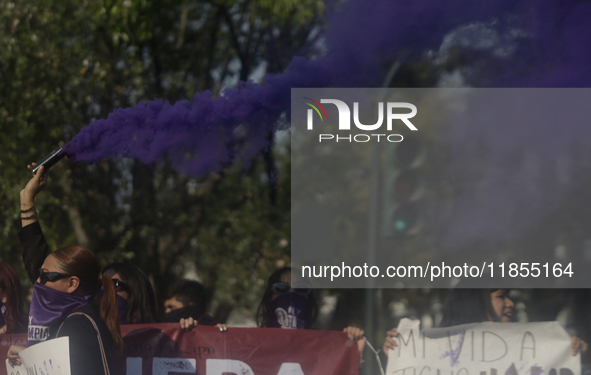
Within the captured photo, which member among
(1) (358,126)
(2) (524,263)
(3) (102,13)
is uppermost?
(3) (102,13)

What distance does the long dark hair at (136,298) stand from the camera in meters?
4.67

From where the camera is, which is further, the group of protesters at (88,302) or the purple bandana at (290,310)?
the purple bandana at (290,310)

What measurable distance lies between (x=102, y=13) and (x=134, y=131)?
157 inches

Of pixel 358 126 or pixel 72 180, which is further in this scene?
pixel 72 180

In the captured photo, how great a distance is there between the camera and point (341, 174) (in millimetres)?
11836

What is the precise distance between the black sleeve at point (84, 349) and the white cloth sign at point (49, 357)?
5cm

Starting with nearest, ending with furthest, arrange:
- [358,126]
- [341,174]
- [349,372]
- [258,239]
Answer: [349,372] → [358,126] → [258,239] → [341,174]

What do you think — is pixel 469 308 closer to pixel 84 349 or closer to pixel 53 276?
pixel 84 349

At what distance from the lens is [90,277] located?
3.42 meters

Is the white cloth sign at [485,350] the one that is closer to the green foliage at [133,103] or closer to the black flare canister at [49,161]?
the black flare canister at [49,161]

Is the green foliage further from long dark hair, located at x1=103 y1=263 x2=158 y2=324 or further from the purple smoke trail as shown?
long dark hair, located at x1=103 y1=263 x2=158 y2=324

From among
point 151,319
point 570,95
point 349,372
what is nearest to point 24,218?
point 151,319

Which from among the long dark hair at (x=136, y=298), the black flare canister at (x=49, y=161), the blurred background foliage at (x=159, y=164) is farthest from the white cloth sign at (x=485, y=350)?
the blurred background foliage at (x=159, y=164)

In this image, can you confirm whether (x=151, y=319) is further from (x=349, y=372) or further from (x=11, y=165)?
(x=11, y=165)
